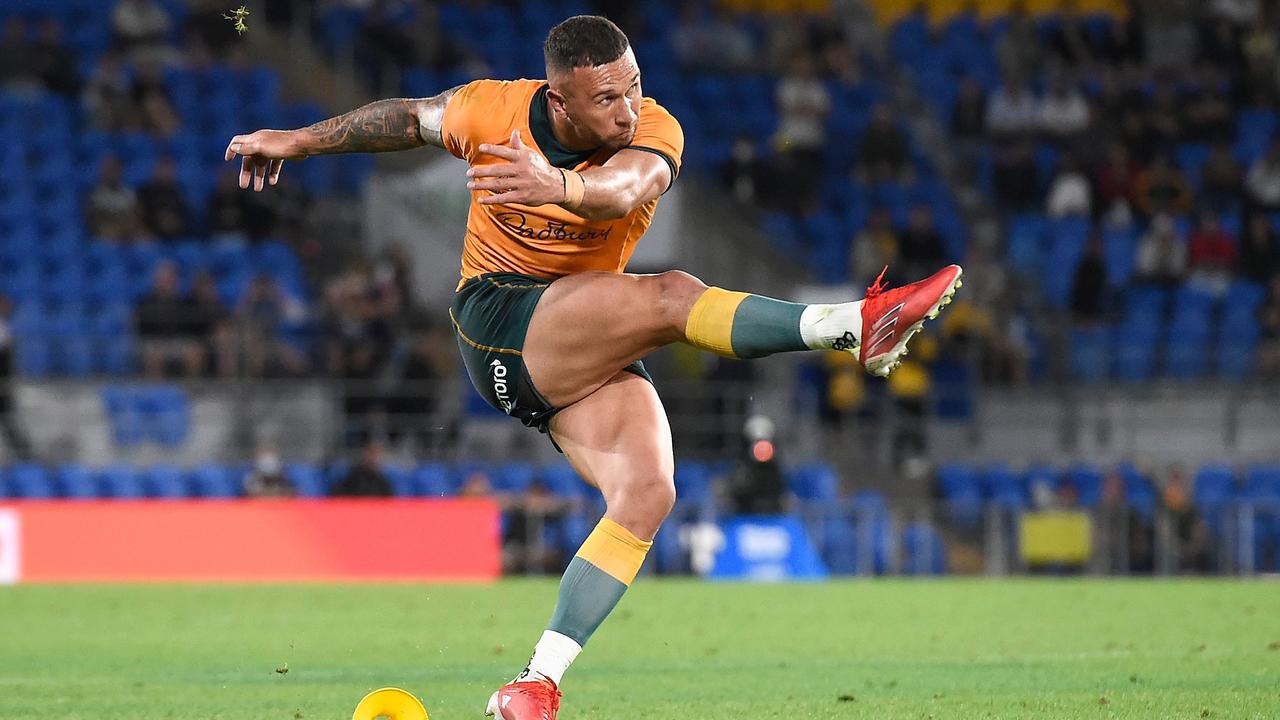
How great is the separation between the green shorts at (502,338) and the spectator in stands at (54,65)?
15.6 m

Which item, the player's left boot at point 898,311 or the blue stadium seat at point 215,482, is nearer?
the player's left boot at point 898,311

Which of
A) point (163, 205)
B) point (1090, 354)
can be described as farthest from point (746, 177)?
point (163, 205)

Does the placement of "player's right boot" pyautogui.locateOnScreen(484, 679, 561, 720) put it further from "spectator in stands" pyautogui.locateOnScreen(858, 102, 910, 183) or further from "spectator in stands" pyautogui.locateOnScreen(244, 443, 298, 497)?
"spectator in stands" pyautogui.locateOnScreen(858, 102, 910, 183)

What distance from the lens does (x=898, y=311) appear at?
5414mm

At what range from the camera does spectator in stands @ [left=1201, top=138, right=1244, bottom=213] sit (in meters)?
21.8

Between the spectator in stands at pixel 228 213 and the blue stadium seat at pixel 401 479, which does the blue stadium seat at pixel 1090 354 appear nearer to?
the blue stadium seat at pixel 401 479

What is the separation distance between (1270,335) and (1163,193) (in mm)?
2540

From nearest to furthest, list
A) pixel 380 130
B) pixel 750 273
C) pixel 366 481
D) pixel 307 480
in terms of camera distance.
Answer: pixel 380 130, pixel 366 481, pixel 307 480, pixel 750 273

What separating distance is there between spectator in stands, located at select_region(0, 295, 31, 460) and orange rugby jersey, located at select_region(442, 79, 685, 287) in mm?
12440

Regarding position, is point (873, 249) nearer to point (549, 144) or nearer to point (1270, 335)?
point (1270, 335)

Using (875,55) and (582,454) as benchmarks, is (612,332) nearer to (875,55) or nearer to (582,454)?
(582,454)

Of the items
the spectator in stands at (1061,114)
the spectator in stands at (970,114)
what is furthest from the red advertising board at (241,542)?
the spectator in stands at (1061,114)

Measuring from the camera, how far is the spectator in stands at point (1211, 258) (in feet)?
68.0

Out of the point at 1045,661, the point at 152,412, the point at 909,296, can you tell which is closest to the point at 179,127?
the point at 152,412
